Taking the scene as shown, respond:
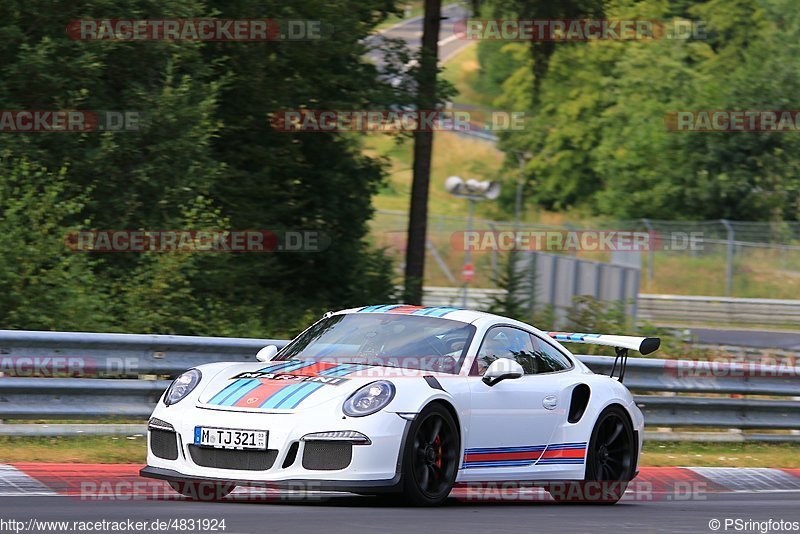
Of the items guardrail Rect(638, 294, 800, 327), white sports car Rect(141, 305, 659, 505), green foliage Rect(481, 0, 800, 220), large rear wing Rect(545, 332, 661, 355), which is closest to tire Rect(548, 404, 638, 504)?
white sports car Rect(141, 305, 659, 505)

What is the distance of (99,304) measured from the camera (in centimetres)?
1529

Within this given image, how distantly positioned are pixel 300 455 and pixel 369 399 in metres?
0.55

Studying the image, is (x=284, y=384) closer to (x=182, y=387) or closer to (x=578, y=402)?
(x=182, y=387)

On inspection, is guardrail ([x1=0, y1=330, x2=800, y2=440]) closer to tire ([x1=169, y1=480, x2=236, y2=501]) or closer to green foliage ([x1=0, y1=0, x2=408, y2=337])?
tire ([x1=169, y1=480, x2=236, y2=501])

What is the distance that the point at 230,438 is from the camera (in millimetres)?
7723

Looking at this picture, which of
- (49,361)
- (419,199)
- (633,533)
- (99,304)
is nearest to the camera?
(633,533)

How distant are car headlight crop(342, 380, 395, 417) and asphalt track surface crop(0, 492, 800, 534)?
0.57 metres

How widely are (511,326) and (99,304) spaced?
280 inches

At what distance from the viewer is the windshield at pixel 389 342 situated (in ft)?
28.9

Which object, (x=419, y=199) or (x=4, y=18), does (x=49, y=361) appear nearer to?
(x=4, y=18)

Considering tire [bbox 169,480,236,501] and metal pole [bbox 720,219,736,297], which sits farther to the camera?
metal pole [bbox 720,219,736,297]

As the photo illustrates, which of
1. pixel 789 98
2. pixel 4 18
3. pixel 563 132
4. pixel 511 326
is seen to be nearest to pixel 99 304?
pixel 4 18

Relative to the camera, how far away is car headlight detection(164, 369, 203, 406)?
8258mm

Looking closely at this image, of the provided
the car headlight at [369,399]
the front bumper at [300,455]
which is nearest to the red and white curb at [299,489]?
the front bumper at [300,455]
